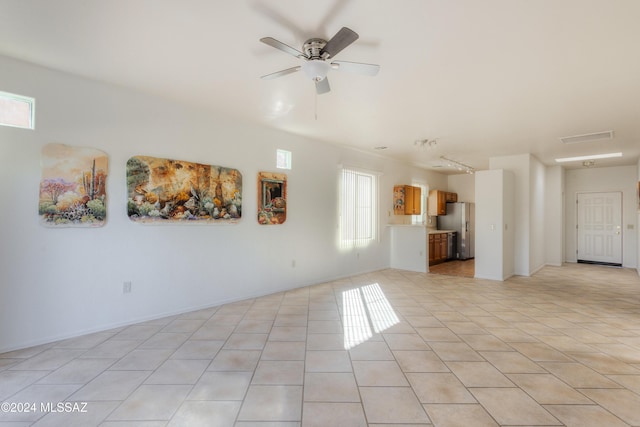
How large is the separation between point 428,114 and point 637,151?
5.23 meters

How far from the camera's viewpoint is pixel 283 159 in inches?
202

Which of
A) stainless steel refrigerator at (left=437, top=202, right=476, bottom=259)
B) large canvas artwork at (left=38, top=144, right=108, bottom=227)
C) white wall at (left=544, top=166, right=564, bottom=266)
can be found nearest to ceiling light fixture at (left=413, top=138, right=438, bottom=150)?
stainless steel refrigerator at (left=437, top=202, right=476, bottom=259)

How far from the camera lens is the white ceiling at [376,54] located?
2.08m

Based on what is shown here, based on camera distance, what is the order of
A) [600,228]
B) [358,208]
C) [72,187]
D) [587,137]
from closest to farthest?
[72,187], [587,137], [358,208], [600,228]

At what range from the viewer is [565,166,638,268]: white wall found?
7.48 meters

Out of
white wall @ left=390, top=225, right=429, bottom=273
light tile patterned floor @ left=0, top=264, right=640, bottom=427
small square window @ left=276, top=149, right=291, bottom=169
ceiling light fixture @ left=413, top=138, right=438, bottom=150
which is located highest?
ceiling light fixture @ left=413, top=138, right=438, bottom=150

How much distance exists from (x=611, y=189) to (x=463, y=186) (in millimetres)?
3523

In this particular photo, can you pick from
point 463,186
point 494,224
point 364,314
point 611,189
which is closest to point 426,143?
point 494,224

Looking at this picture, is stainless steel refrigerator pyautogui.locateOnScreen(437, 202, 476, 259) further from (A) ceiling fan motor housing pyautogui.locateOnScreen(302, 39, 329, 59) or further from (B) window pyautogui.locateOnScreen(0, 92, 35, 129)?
(B) window pyautogui.locateOnScreen(0, 92, 35, 129)

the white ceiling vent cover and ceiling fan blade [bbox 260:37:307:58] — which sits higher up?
the white ceiling vent cover

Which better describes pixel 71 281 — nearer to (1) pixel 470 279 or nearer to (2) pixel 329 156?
(2) pixel 329 156

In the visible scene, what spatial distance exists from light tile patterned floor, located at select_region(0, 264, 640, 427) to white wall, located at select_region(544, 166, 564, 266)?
13.3 ft

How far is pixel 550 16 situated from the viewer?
2090 millimetres

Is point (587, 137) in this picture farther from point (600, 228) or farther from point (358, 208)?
point (600, 228)
